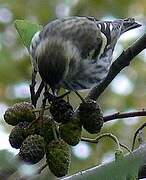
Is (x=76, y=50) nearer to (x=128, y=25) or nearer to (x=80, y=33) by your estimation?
(x=80, y=33)

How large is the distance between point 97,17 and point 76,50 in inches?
79.9

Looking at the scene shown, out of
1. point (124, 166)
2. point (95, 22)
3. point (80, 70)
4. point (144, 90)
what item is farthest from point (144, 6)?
point (124, 166)

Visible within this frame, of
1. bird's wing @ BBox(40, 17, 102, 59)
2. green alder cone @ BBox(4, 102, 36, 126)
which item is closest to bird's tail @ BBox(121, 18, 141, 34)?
bird's wing @ BBox(40, 17, 102, 59)

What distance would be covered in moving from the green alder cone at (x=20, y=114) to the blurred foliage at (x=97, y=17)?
255 cm

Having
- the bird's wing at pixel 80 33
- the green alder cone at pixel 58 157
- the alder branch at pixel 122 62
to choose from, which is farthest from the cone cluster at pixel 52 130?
the bird's wing at pixel 80 33

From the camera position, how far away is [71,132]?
1107 millimetres

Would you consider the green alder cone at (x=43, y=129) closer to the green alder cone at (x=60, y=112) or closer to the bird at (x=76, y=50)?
the green alder cone at (x=60, y=112)

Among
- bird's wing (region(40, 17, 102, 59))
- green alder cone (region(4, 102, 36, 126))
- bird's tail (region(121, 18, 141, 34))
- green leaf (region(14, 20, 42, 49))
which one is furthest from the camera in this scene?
bird's tail (region(121, 18, 141, 34))

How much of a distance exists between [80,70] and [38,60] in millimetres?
399

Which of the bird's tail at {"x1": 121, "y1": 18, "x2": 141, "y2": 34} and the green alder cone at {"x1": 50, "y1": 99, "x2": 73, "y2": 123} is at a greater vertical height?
the green alder cone at {"x1": 50, "y1": 99, "x2": 73, "y2": 123}

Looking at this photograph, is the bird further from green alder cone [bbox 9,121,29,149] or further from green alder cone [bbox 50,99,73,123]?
green alder cone [bbox 9,121,29,149]

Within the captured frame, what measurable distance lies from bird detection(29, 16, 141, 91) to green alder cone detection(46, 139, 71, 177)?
18.7 inches

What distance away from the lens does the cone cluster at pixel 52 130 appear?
1.03 meters

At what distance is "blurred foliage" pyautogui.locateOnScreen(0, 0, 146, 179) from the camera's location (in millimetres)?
3797
